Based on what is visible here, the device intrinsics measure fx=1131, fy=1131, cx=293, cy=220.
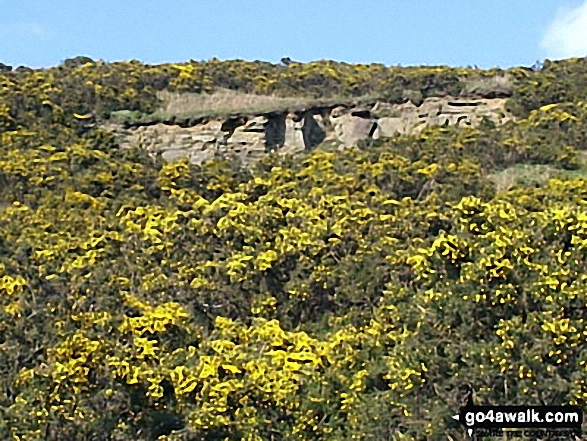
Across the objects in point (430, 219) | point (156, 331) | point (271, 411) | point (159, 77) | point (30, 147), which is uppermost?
point (159, 77)

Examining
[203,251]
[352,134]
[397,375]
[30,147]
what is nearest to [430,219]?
[203,251]

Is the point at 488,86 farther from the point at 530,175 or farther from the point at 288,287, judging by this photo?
the point at 288,287

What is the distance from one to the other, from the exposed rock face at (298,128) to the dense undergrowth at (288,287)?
280cm

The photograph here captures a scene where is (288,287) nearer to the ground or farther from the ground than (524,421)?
farther from the ground

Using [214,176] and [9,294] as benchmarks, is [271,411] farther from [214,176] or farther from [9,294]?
[214,176]

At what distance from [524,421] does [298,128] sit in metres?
29.4

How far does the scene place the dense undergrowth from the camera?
1327cm

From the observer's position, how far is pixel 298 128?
40719mm

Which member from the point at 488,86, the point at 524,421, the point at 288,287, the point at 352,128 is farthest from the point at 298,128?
the point at 524,421

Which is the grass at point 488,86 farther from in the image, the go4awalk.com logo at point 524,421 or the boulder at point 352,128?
the go4awalk.com logo at point 524,421

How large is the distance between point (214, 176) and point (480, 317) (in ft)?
68.3

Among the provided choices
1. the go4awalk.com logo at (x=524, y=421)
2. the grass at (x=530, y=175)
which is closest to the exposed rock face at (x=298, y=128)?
the grass at (x=530, y=175)

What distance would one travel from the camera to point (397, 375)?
537 inches

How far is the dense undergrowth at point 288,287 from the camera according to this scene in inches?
522
